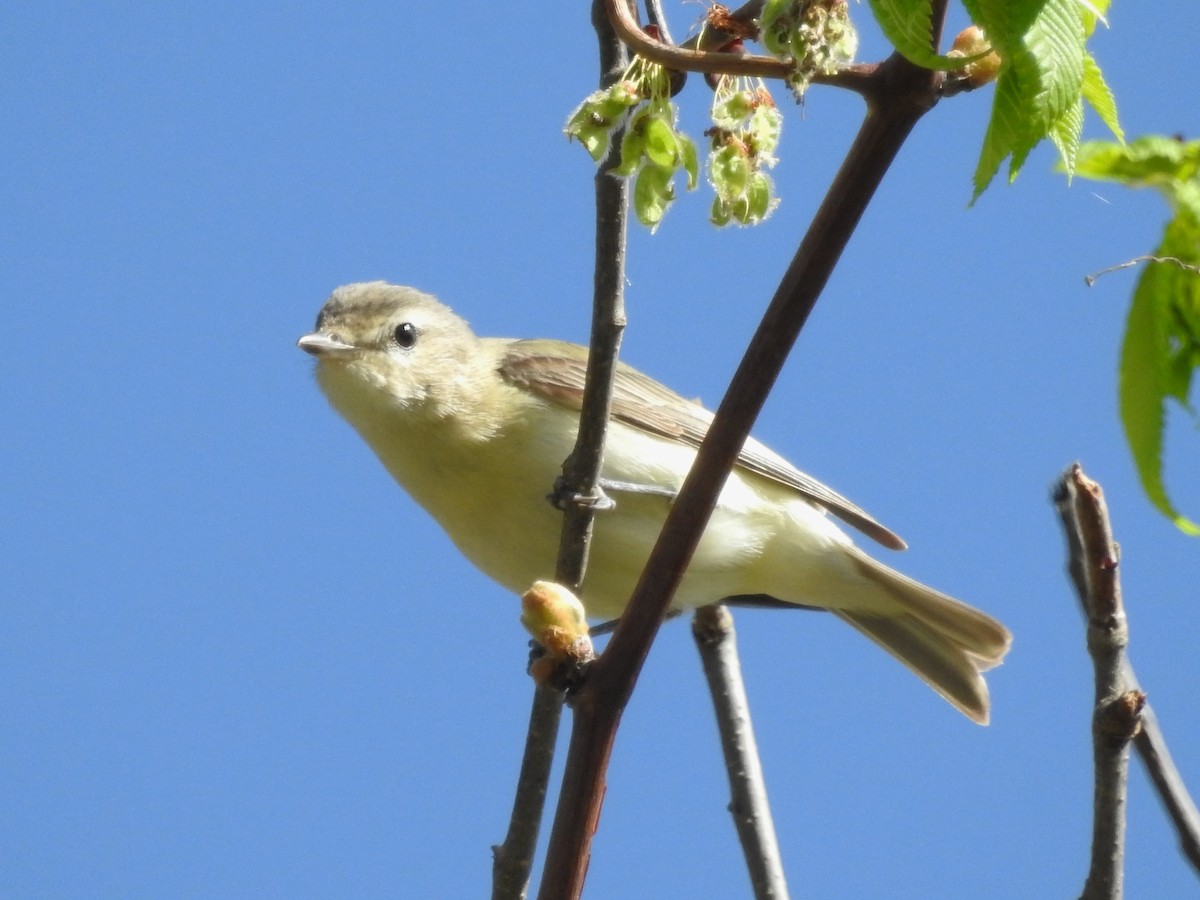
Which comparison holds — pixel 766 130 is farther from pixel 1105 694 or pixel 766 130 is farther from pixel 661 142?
pixel 1105 694

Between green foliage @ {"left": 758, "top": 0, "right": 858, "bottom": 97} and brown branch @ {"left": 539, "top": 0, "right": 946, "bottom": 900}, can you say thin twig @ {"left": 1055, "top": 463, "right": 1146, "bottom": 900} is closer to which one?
brown branch @ {"left": 539, "top": 0, "right": 946, "bottom": 900}

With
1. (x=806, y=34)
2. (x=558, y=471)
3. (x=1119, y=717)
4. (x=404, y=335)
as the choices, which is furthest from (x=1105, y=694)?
(x=404, y=335)

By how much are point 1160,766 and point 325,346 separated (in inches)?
120

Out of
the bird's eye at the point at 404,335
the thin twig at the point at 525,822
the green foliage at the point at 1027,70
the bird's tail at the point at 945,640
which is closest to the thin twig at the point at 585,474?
the thin twig at the point at 525,822

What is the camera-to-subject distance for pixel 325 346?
4.51 metres

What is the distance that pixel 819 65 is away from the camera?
1406mm

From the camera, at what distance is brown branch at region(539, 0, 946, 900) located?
1390 mm

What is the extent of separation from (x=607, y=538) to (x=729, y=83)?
2.66 m

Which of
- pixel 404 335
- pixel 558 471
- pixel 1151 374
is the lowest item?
pixel 1151 374

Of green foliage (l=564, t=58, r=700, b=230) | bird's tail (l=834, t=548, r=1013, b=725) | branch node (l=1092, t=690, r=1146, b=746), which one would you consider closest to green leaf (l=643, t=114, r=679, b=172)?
green foliage (l=564, t=58, r=700, b=230)

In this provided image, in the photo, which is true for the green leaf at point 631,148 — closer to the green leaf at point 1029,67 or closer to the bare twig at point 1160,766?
the green leaf at point 1029,67

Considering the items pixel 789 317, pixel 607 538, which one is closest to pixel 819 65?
pixel 789 317

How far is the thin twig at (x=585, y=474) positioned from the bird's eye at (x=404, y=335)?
5.75 ft

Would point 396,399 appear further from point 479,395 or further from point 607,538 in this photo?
point 607,538
